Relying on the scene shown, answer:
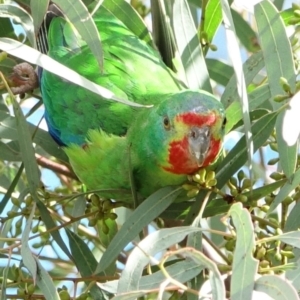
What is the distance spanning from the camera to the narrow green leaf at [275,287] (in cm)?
125

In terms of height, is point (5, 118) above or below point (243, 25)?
below

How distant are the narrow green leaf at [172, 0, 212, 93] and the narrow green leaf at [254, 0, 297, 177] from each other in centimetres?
21

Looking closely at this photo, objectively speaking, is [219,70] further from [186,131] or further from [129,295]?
[129,295]

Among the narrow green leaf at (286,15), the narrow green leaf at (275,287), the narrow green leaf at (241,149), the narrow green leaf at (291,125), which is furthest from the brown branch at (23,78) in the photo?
the narrow green leaf at (275,287)

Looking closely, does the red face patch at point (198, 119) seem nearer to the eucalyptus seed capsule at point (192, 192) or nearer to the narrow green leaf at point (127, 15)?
the eucalyptus seed capsule at point (192, 192)

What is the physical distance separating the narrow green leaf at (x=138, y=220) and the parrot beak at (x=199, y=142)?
0.14 m

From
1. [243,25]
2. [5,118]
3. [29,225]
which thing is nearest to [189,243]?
[29,225]

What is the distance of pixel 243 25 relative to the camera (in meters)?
2.31

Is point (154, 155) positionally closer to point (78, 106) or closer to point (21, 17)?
point (78, 106)

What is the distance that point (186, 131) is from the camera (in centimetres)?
180

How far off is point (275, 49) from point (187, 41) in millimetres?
258

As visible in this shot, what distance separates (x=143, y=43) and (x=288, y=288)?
1.14 meters

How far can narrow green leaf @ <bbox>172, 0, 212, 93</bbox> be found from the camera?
1874 mm

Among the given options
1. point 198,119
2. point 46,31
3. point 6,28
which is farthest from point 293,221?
point 46,31
